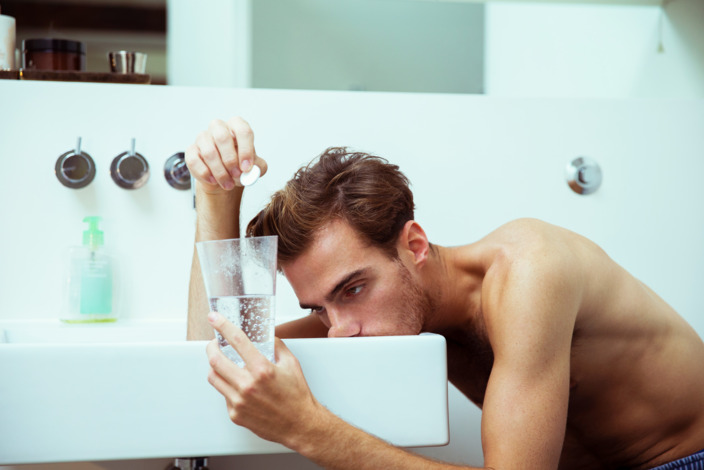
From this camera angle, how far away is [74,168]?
1294mm

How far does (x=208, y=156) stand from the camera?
949mm

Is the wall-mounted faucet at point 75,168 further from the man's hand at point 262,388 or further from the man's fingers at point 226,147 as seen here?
the man's hand at point 262,388

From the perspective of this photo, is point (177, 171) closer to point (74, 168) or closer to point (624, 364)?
point (74, 168)

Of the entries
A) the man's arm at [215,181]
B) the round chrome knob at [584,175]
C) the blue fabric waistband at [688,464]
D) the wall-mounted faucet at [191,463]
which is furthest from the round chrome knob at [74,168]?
the blue fabric waistband at [688,464]

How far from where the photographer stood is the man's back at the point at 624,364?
41.7 inches

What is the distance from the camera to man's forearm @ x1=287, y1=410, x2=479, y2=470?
0.73 metres

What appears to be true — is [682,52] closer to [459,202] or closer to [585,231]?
[585,231]

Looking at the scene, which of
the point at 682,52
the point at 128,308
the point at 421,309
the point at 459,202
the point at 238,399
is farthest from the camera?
the point at 682,52

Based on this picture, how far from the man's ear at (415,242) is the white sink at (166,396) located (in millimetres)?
374

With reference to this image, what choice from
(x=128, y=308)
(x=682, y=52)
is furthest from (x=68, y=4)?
(x=682, y=52)

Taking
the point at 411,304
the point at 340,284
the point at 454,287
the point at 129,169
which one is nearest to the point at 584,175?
the point at 454,287

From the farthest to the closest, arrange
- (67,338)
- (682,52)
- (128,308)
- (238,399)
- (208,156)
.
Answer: (682,52)
(128,308)
(67,338)
(208,156)
(238,399)

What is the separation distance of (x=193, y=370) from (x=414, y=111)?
0.88 m

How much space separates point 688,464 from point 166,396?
31.3 inches
